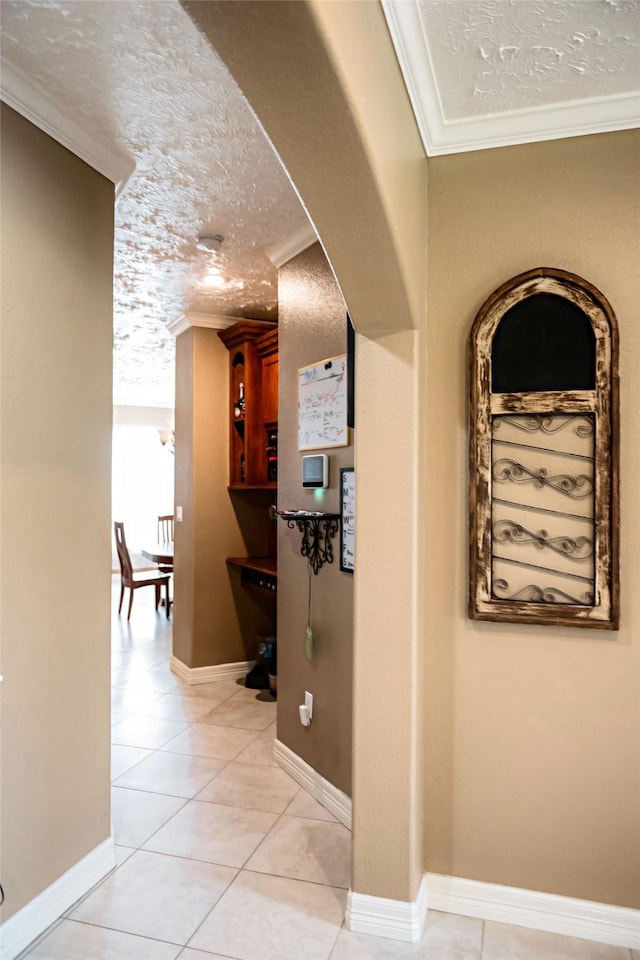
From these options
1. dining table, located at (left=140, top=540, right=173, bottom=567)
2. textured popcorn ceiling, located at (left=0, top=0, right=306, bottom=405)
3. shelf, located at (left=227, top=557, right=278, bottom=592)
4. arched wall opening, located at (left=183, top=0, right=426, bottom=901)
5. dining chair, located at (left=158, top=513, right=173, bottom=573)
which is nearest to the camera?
arched wall opening, located at (left=183, top=0, right=426, bottom=901)

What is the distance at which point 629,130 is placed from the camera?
1.92 metres

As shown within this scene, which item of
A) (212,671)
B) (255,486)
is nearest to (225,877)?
(212,671)

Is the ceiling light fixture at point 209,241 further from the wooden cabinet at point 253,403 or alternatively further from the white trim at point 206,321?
the white trim at point 206,321

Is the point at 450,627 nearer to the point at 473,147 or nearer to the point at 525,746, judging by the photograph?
the point at 525,746

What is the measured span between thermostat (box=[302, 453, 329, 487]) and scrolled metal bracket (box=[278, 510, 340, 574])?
0.14m

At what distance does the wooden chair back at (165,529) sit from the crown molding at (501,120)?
6.80 m

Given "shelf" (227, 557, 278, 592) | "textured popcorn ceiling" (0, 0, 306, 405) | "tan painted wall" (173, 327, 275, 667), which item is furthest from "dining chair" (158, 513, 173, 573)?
"textured popcorn ceiling" (0, 0, 306, 405)

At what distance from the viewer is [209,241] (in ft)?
10.0

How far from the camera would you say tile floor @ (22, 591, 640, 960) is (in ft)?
6.21

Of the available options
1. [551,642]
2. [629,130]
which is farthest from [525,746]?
[629,130]

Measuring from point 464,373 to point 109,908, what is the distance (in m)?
2.10

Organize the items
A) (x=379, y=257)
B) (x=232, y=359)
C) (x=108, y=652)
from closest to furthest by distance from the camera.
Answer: (x=379, y=257)
(x=108, y=652)
(x=232, y=359)

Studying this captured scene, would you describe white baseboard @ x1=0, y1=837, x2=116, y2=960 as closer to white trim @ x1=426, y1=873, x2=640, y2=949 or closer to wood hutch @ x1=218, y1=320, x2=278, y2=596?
white trim @ x1=426, y1=873, x2=640, y2=949

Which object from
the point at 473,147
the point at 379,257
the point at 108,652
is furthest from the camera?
the point at 108,652
